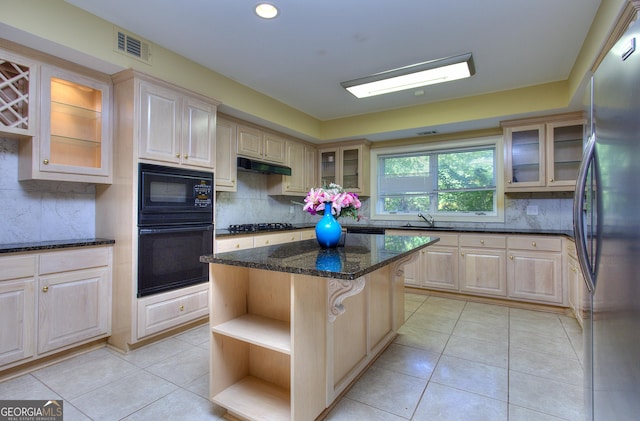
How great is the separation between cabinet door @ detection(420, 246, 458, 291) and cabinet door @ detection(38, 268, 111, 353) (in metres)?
3.56

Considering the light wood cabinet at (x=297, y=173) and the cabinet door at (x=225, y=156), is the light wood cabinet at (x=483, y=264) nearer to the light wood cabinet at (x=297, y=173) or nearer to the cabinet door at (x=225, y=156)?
the light wood cabinet at (x=297, y=173)

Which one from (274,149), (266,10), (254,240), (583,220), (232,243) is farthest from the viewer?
(274,149)

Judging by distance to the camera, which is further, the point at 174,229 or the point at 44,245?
the point at 174,229

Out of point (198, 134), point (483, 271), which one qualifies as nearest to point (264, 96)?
point (198, 134)

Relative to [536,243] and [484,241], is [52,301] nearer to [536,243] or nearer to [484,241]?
[484,241]

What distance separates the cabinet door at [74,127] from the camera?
2.20 m

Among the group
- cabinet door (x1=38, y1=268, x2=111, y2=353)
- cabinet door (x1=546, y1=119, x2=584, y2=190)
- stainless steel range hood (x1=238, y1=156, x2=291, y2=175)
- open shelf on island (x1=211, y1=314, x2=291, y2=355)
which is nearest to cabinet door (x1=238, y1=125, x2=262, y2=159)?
stainless steel range hood (x1=238, y1=156, x2=291, y2=175)

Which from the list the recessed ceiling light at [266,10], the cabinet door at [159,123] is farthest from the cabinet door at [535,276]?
the cabinet door at [159,123]

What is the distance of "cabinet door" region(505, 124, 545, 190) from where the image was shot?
373cm

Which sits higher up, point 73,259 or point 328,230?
point 328,230

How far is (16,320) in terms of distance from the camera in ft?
6.60

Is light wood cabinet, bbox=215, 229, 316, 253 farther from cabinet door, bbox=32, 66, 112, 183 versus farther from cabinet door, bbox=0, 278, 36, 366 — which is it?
cabinet door, bbox=0, 278, 36, 366

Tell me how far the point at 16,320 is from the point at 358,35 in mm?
3251
